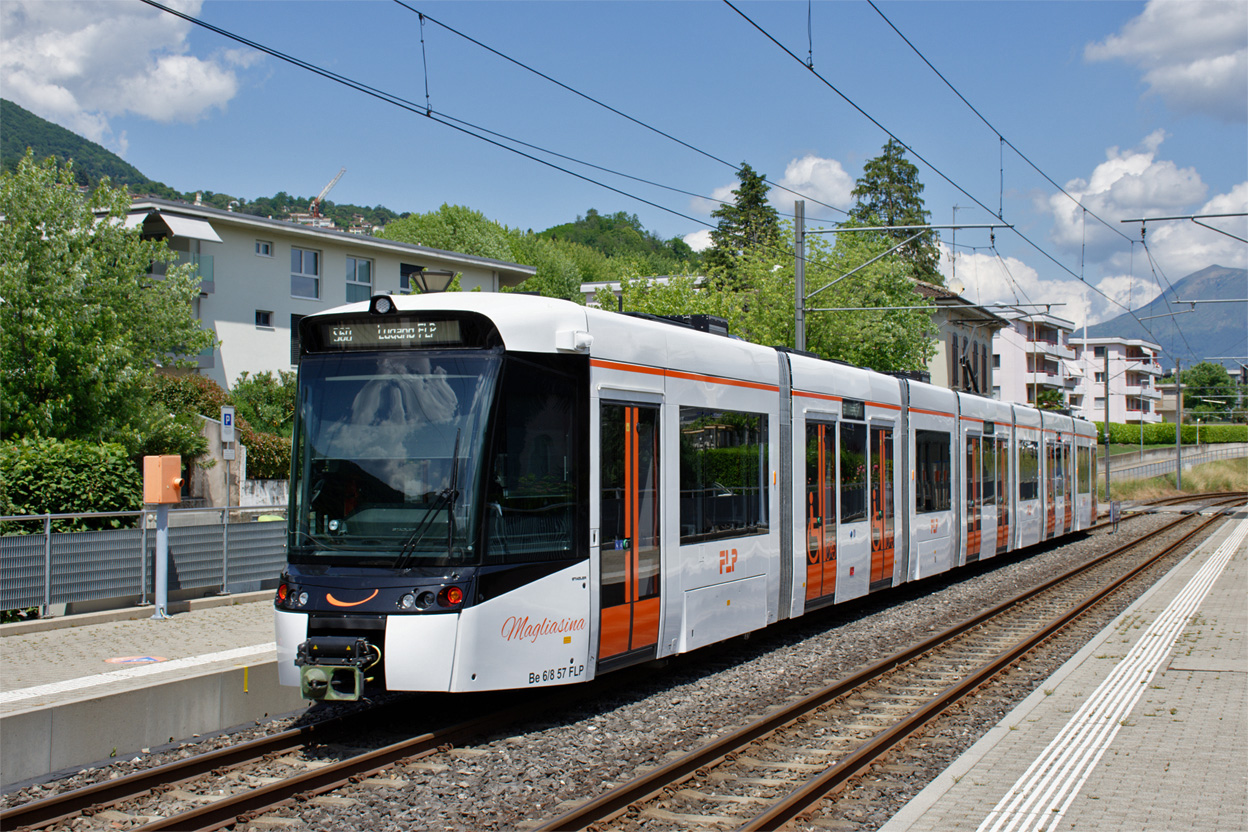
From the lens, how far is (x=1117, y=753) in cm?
752

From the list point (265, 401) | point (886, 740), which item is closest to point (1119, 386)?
point (265, 401)

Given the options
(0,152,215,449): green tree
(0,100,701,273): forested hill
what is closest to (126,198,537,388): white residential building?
(0,152,215,449): green tree

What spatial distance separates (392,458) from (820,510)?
6.36 m

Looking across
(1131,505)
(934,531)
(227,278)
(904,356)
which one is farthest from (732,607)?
(1131,505)

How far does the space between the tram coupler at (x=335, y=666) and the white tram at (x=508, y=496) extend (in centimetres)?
1

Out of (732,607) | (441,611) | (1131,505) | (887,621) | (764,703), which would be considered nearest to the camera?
(441,611)

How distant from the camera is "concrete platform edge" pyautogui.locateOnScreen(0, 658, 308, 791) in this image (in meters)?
7.09

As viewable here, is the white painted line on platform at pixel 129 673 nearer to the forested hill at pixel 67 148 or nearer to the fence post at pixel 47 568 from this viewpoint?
the fence post at pixel 47 568

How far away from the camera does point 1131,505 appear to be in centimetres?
4969

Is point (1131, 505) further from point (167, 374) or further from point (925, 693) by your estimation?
point (925, 693)

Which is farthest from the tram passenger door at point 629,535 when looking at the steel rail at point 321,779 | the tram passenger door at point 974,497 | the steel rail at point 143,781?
the tram passenger door at point 974,497

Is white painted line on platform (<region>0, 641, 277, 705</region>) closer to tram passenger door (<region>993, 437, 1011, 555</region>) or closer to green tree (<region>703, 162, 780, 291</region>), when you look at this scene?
tram passenger door (<region>993, 437, 1011, 555</region>)

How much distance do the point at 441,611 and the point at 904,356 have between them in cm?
3706

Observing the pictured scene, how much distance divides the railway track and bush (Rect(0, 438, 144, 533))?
775 centimetres
